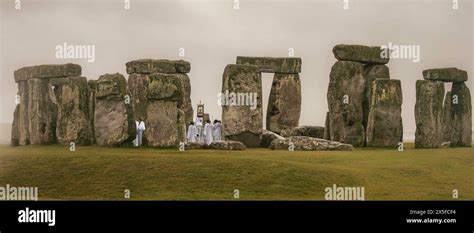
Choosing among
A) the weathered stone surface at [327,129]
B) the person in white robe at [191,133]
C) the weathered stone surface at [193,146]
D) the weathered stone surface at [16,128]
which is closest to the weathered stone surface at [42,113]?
the weathered stone surface at [16,128]

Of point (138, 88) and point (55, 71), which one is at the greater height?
point (55, 71)

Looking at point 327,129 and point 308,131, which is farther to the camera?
point 308,131

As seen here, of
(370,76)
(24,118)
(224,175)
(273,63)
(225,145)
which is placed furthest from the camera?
(273,63)

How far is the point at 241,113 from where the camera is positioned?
36.9m

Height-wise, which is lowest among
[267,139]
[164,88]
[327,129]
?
[267,139]

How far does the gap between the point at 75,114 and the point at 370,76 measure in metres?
11.9

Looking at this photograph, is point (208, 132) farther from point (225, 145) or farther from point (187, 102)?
point (187, 102)

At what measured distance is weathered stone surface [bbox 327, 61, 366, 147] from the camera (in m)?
38.2

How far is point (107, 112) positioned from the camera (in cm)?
3522

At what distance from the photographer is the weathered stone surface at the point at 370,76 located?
128ft

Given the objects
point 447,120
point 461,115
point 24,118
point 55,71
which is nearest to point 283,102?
point 447,120

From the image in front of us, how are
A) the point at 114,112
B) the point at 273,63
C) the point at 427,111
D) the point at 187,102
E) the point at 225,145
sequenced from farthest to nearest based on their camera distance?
the point at 187,102, the point at 273,63, the point at 427,111, the point at 114,112, the point at 225,145

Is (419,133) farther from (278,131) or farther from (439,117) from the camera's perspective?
(278,131)
